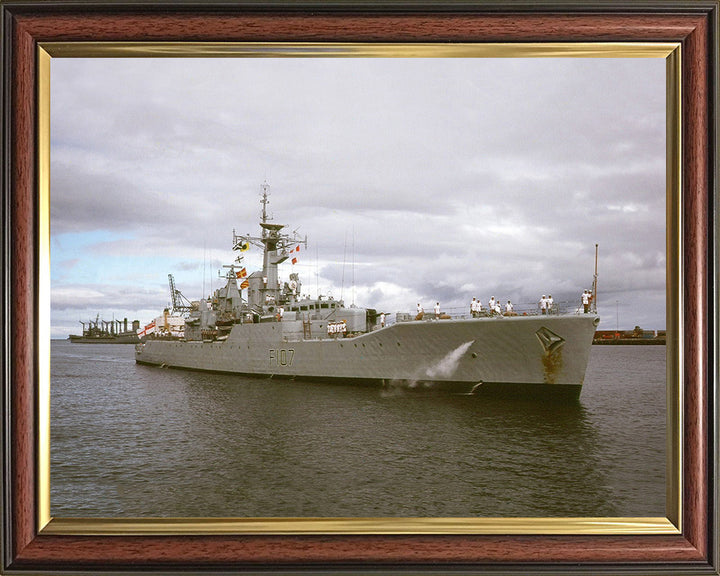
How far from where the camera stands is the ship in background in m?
3.87

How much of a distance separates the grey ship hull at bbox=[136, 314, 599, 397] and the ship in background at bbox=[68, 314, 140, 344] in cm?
934

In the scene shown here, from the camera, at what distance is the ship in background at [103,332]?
3.87 metres

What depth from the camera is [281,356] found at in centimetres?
2078

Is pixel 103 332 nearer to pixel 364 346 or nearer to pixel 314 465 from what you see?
pixel 314 465

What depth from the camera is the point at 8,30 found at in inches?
123

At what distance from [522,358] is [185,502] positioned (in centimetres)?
1270

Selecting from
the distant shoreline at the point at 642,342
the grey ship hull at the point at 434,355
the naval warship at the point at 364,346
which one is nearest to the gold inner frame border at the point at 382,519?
the distant shoreline at the point at 642,342

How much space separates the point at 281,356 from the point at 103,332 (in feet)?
54.9

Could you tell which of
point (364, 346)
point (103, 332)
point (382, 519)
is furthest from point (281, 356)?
point (382, 519)

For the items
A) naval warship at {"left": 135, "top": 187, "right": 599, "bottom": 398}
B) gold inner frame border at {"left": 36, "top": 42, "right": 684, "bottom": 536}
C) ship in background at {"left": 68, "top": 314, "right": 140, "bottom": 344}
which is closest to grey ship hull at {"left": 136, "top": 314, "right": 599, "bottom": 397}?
naval warship at {"left": 135, "top": 187, "right": 599, "bottom": 398}

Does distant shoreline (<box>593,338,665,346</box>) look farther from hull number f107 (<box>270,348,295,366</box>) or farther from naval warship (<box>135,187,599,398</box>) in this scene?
hull number f107 (<box>270,348,295,366</box>)

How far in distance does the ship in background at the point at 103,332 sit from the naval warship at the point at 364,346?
2.41 m

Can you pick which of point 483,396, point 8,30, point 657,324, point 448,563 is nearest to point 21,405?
point 8,30

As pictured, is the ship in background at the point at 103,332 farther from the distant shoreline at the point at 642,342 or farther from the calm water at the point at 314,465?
the distant shoreline at the point at 642,342
